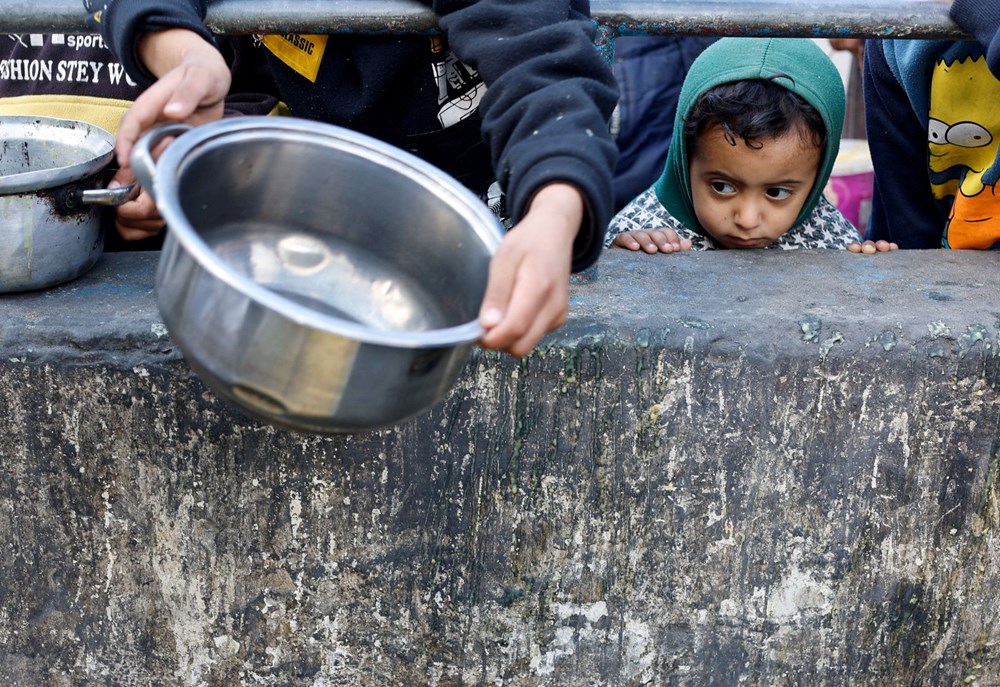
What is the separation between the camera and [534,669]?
1654 millimetres

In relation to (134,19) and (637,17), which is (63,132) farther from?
(637,17)

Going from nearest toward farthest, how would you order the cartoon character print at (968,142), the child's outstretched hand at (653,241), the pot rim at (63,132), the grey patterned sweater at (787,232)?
the pot rim at (63,132) < the child's outstretched hand at (653,241) < the cartoon character print at (968,142) < the grey patterned sweater at (787,232)

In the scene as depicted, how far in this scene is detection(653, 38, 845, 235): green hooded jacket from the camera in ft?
7.45

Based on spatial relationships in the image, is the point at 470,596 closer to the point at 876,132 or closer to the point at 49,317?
the point at 49,317

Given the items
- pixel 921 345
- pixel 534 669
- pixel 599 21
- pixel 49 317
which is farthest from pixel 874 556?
pixel 49 317

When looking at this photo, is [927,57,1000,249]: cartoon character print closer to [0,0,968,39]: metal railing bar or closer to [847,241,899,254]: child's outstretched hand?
[847,241,899,254]: child's outstretched hand

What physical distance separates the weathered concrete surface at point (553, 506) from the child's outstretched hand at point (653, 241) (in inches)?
10.6

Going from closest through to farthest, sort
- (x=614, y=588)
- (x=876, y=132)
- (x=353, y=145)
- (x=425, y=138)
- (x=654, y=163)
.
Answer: (x=353, y=145) < (x=614, y=588) < (x=425, y=138) < (x=876, y=132) < (x=654, y=163)

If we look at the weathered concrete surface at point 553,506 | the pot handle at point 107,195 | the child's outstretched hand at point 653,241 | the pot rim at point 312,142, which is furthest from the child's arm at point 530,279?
the child's outstretched hand at point 653,241

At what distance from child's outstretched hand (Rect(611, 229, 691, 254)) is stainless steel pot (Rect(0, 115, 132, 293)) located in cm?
90

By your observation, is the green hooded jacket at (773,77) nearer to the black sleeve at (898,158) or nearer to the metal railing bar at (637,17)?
the black sleeve at (898,158)

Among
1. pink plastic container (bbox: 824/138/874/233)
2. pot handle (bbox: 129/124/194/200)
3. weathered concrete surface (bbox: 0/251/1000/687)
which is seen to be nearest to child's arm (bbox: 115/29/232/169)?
pot handle (bbox: 129/124/194/200)

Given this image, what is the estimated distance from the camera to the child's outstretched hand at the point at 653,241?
194 cm

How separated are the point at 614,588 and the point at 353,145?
765 millimetres
